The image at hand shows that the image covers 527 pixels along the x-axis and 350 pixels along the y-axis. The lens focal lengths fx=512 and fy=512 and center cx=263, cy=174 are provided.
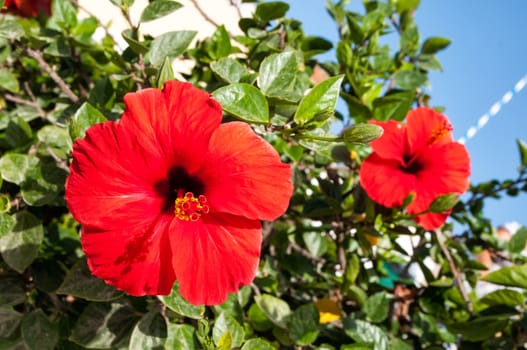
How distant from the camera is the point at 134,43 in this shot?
3.15ft

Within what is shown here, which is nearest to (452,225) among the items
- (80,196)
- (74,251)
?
(74,251)

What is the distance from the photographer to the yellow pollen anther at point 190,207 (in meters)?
0.81

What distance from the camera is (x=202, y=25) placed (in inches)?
165

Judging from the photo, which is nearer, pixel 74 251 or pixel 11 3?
pixel 74 251

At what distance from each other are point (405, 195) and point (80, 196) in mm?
742

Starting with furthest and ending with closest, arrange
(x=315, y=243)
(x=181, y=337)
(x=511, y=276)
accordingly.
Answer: (x=315, y=243), (x=511, y=276), (x=181, y=337)

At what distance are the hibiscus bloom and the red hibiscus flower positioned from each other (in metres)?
0.45

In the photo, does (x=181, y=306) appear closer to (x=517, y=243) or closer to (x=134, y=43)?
(x=134, y=43)

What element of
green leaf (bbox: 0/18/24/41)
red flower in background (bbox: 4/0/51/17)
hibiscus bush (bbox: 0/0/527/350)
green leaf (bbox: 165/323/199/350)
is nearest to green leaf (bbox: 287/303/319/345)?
hibiscus bush (bbox: 0/0/527/350)

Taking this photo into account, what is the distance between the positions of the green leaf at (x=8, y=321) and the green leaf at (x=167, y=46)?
597 millimetres

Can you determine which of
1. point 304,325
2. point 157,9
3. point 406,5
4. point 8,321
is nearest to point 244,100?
point 157,9

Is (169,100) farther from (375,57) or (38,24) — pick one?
(38,24)

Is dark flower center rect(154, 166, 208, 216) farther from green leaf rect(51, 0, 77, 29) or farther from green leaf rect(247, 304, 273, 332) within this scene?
green leaf rect(51, 0, 77, 29)

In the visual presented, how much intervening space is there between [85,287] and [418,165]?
83cm
